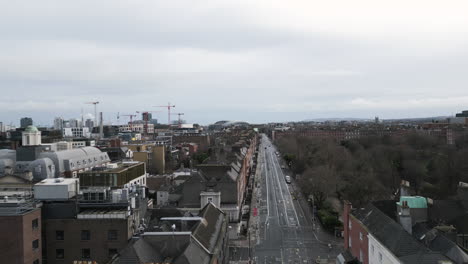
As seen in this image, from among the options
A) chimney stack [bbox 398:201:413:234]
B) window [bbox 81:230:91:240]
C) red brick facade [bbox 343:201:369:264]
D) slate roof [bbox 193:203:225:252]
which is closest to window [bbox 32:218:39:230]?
window [bbox 81:230:91:240]

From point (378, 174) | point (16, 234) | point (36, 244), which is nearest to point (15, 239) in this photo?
point (16, 234)

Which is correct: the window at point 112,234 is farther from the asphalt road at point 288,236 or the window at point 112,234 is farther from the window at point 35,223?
the asphalt road at point 288,236

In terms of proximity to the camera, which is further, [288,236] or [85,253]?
[288,236]

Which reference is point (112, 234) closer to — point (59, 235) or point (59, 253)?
point (59, 235)

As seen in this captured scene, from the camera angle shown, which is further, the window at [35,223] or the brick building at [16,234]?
the window at [35,223]

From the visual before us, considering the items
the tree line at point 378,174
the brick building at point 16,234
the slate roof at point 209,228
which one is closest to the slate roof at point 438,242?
the slate roof at point 209,228
